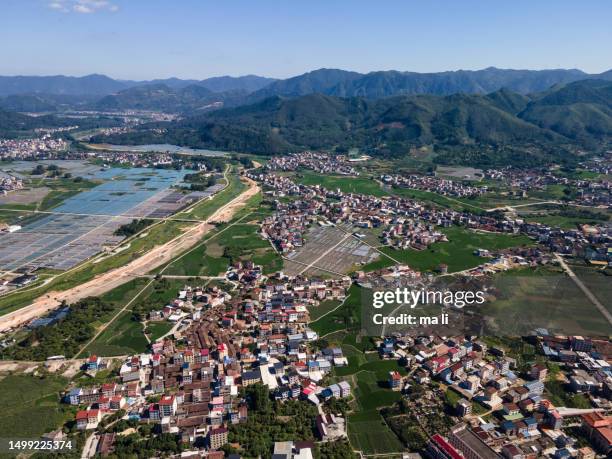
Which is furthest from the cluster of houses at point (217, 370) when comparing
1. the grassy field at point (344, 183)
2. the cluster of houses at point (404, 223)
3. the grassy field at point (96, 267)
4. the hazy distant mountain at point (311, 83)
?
the hazy distant mountain at point (311, 83)

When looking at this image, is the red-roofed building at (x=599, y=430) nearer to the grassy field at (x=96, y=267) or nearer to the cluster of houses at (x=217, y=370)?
the cluster of houses at (x=217, y=370)

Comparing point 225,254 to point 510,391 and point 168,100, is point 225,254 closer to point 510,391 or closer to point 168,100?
point 510,391

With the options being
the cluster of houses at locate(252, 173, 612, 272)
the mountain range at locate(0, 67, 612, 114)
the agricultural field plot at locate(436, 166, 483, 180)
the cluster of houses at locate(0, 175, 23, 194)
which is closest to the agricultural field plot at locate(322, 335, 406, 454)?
the cluster of houses at locate(252, 173, 612, 272)

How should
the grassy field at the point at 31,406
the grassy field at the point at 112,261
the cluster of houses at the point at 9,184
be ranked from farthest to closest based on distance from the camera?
1. the cluster of houses at the point at 9,184
2. the grassy field at the point at 112,261
3. the grassy field at the point at 31,406

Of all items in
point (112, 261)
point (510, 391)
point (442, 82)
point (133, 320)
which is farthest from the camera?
point (442, 82)

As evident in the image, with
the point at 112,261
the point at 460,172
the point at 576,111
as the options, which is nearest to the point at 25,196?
the point at 112,261

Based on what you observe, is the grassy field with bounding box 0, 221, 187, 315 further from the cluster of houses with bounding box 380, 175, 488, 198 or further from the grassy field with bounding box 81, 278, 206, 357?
the cluster of houses with bounding box 380, 175, 488, 198
